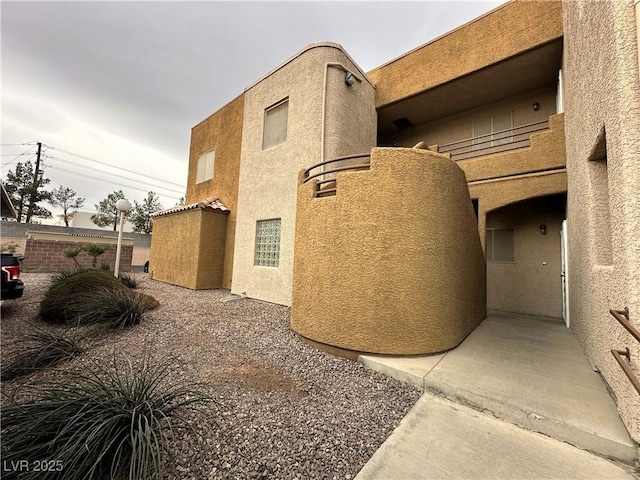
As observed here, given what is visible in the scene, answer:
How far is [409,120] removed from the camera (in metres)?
11.2

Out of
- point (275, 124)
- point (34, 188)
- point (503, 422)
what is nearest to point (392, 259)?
point (503, 422)

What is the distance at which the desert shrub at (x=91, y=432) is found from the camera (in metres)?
1.91

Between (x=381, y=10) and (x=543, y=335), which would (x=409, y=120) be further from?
(x=543, y=335)

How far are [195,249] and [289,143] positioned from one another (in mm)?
6323

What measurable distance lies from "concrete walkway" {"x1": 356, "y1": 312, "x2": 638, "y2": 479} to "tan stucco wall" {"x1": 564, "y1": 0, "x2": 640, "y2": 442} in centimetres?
27

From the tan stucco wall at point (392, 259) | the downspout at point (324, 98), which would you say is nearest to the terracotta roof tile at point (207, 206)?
the downspout at point (324, 98)

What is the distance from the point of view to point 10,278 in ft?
20.3

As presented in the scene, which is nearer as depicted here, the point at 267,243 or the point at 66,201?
the point at 267,243

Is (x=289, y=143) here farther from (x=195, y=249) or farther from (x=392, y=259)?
(x=392, y=259)

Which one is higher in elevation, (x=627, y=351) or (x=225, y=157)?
(x=225, y=157)

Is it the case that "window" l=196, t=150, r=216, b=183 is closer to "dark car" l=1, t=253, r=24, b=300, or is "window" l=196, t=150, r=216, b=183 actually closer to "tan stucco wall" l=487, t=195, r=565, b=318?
"dark car" l=1, t=253, r=24, b=300

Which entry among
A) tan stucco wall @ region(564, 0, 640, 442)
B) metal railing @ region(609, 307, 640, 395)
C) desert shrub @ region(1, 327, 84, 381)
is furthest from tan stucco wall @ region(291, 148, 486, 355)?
desert shrub @ region(1, 327, 84, 381)

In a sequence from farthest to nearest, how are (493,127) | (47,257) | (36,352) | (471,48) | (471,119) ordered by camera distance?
(47,257), (471,119), (493,127), (471,48), (36,352)

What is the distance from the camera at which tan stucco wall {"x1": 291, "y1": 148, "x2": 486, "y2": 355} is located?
436 centimetres
